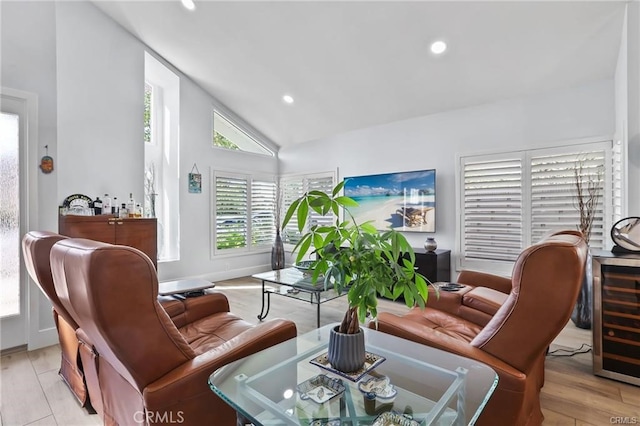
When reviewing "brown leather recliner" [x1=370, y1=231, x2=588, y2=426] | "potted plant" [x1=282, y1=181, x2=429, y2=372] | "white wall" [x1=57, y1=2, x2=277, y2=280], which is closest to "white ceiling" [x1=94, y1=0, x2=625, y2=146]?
"white wall" [x1=57, y1=2, x2=277, y2=280]

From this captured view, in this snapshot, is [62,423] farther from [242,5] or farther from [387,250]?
[242,5]

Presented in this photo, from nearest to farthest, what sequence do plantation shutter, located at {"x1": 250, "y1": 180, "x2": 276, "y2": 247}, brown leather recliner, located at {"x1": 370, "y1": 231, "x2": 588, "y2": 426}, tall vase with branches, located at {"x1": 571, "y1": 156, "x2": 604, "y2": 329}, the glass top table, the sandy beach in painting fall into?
the glass top table < brown leather recliner, located at {"x1": 370, "y1": 231, "x2": 588, "y2": 426} < tall vase with branches, located at {"x1": 571, "y1": 156, "x2": 604, "y2": 329} < the sandy beach in painting < plantation shutter, located at {"x1": 250, "y1": 180, "x2": 276, "y2": 247}

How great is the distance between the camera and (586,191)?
3.38 metres

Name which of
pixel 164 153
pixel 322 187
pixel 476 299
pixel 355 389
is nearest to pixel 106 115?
pixel 164 153

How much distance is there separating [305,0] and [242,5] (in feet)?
2.41

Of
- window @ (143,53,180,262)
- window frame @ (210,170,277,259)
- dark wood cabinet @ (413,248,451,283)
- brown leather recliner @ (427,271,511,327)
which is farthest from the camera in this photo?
window frame @ (210,170,277,259)

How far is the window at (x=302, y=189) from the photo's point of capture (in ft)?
18.5

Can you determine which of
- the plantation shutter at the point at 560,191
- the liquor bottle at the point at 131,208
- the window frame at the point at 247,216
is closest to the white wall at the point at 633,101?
the plantation shutter at the point at 560,191

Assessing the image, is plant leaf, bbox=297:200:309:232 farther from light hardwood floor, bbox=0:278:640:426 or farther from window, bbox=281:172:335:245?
window, bbox=281:172:335:245

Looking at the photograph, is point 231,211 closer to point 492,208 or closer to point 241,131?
point 241,131

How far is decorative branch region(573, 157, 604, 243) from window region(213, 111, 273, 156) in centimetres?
491

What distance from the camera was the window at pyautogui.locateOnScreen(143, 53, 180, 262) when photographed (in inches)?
192

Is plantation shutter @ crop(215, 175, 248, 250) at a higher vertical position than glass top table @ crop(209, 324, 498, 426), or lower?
higher

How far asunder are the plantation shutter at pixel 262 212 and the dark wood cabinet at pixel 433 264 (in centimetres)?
310
